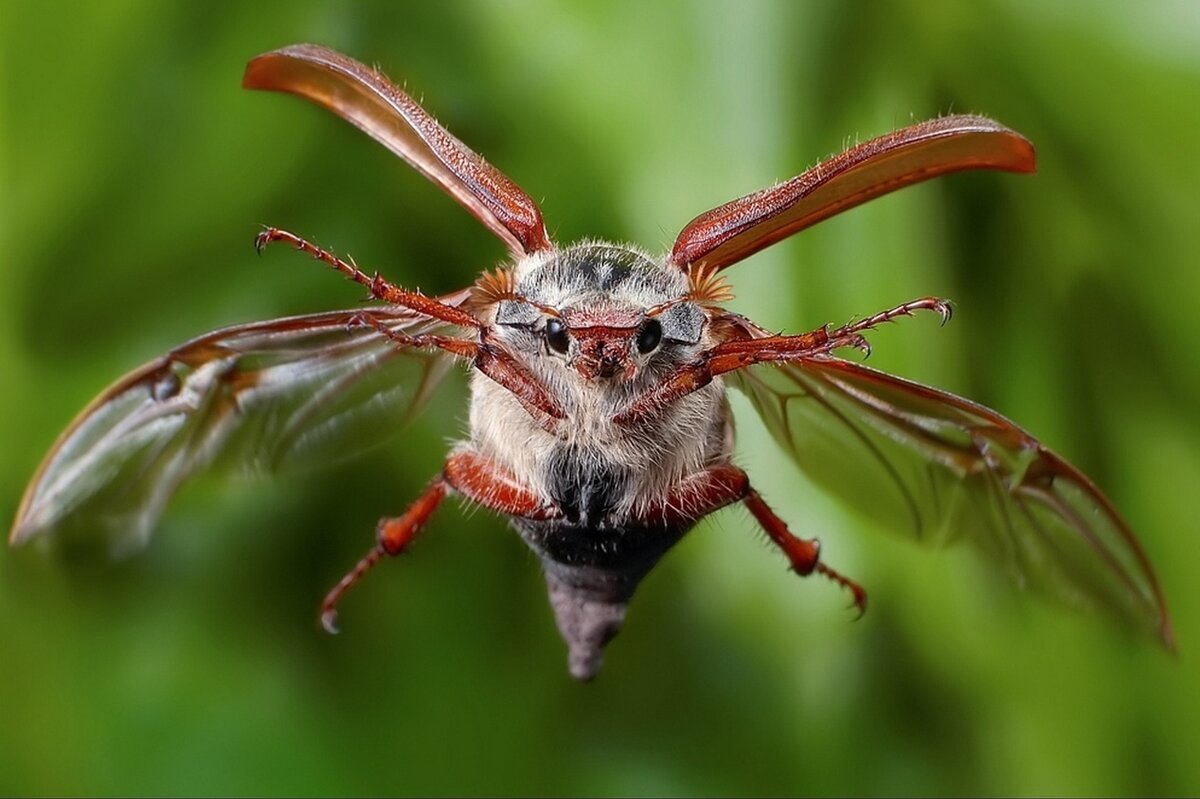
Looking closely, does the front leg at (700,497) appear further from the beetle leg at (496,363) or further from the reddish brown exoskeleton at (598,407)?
the beetle leg at (496,363)

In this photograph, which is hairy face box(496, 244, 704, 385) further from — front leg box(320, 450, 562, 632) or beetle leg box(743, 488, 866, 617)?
beetle leg box(743, 488, 866, 617)

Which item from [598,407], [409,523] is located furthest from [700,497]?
[409,523]

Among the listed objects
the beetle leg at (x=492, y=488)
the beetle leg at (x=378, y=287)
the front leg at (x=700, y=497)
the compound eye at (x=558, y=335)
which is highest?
the beetle leg at (x=378, y=287)

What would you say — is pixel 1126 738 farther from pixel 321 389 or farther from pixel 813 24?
pixel 321 389

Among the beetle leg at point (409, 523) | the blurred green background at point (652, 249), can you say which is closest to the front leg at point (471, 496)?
the beetle leg at point (409, 523)

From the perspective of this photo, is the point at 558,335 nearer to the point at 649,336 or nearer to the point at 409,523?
the point at 649,336

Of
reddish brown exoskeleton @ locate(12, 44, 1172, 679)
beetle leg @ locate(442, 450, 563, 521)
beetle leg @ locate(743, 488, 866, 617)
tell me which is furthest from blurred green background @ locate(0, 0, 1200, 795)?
beetle leg @ locate(442, 450, 563, 521)

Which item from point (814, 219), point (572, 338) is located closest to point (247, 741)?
point (572, 338)
